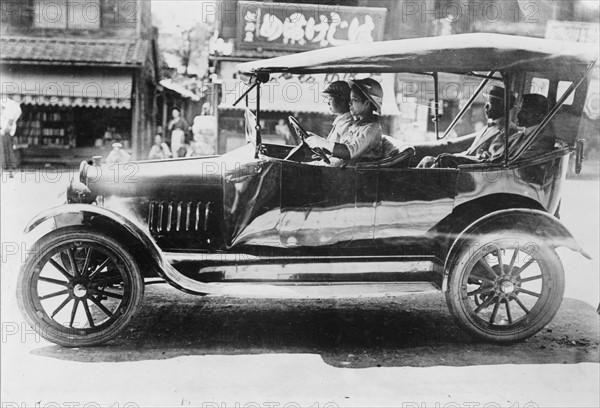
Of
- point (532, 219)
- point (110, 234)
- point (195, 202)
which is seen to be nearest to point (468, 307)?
point (532, 219)

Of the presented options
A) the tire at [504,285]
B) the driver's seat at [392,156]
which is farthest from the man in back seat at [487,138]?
the tire at [504,285]

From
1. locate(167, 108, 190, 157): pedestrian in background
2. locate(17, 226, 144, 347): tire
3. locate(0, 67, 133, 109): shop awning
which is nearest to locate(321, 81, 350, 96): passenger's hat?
locate(167, 108, 190, 157): pedestrian in background

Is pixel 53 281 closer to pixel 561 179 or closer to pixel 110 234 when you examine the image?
pixel 110 234

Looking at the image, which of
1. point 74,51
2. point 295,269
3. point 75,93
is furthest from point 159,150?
point 295,269

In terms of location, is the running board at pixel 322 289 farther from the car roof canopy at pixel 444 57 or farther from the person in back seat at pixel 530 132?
the car roof canopy at pixel 444 57

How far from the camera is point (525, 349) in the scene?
3.36 meters

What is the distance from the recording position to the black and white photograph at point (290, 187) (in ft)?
10.2

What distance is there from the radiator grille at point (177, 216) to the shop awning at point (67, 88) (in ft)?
2.27

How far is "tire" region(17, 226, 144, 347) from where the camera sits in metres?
3.05

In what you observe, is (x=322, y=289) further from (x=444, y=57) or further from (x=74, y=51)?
(x=74, y=51)

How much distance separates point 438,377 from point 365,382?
16.5 inches

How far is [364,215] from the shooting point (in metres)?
3.34

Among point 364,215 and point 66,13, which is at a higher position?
point 66,13

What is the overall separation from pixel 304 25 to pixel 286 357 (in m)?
1.93
